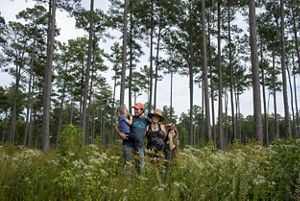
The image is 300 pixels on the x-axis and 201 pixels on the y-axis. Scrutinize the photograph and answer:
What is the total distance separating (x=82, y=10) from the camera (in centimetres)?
1964

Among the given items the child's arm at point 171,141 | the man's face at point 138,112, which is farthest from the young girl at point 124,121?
the child's arm at point 171,141

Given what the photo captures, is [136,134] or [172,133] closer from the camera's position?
[136,134]

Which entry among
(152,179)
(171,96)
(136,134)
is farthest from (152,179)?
(171,96)

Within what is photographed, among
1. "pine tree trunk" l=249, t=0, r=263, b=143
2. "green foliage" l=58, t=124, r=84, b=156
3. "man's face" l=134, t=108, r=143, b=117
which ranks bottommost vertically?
"green foliage" l=58, t=124, r=84, b=156

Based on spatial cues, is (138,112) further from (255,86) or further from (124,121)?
(255,86)

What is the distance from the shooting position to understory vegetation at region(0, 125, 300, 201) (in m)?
3.76

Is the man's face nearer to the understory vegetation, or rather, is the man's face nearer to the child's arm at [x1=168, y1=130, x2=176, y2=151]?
the child's arm at [x1=168, y1=130, x2=176, y2=151]

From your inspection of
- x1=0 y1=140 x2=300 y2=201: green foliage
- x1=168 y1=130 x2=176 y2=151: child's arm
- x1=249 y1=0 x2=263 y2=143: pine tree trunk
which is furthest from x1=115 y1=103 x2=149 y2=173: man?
x1=249 y1=0 x2=263 y2=143: pine tree trunk

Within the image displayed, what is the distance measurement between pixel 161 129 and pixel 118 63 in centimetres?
2927

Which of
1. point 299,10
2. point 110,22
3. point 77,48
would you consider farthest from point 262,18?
point 77,48

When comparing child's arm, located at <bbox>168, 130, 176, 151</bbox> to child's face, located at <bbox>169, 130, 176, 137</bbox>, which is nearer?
child's arm, located at <bbox>168, 130, 176, 151</bbox>

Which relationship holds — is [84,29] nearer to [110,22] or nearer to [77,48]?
[110,22]

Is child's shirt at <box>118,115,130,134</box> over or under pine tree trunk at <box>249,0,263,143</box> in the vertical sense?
under

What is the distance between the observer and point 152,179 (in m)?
4.61
